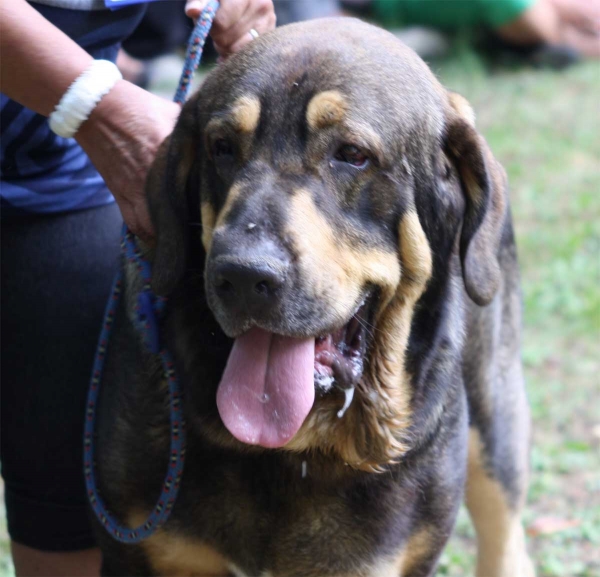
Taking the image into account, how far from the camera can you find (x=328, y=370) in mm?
2578

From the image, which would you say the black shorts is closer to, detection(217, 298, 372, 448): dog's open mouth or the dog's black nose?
detection(217, 298, 372, 448): dog's open mouth

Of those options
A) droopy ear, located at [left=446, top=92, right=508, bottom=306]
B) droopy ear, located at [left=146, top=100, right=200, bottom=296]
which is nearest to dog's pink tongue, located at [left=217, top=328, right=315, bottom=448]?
droopy ear, located at [left=146, top=100, right=200, bottom=296]

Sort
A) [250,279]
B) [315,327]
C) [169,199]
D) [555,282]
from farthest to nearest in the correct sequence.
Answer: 1. [555,282]
2. [169,199]
3. [315,327]
4. [250,279]

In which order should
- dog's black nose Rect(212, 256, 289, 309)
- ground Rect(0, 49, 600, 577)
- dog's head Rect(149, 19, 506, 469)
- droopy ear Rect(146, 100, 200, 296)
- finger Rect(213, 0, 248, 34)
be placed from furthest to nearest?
ground Rect(0, 49, 600, 577), finger Rect(213, 0, 248, 34), droopy ear Rect(146, 100, 200, 296), dog's head Rect(149, 19, 506, 469), dog's black nose Rect(212, 256, 289, 309)

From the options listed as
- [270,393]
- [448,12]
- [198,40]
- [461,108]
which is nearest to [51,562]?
[270,393]

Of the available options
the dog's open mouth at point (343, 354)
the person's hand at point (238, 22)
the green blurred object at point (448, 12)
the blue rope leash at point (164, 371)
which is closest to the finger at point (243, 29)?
the person's hand at point (238, 22)

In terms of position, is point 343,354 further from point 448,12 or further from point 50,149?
point 448,12

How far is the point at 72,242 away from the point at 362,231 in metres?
0.90

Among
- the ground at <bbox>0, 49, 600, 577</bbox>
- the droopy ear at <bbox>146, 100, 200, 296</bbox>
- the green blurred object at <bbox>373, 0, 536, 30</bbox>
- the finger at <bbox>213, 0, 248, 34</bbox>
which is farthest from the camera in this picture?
the green blurred object at <bbox>373, 0, 536, 30</bbox>

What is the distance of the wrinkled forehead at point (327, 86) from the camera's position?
2521 millimetres

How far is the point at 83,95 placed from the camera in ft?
8.13

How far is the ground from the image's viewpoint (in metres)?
4.27

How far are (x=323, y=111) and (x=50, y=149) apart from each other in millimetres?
861

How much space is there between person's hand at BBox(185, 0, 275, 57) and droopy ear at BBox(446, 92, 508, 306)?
595mm
